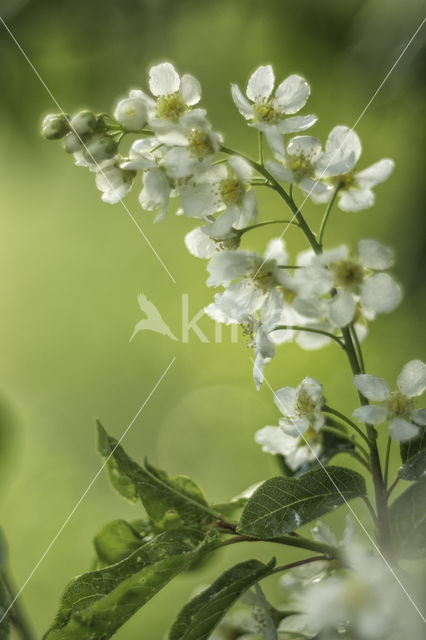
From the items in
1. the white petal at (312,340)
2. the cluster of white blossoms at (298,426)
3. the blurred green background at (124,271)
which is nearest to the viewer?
the cluster of white blossoms at (298,426)

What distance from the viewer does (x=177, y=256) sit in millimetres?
1232

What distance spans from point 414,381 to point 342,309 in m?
0.09

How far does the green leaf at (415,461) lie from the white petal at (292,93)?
0.30 meters

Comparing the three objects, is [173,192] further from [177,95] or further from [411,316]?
[411,316]

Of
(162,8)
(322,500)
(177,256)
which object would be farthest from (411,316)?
(162,8)

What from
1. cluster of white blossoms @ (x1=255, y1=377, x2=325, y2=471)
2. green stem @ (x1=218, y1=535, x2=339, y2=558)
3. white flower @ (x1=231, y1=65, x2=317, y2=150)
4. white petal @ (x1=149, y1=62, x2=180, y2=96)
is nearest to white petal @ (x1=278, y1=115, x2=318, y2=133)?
white flower @ (x1=231, y1=65, x2=317, y2=150)

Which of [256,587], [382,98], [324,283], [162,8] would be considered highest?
[162,8]

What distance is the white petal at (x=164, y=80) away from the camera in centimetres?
54

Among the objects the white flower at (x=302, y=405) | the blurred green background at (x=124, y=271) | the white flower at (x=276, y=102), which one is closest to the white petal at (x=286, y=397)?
Answer: the white flower at (x=302, y=405)

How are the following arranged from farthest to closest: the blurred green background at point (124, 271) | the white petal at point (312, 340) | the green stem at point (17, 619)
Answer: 1. the blurred green background at point (124, 271)
2. the white petal at point (312, 340)
3. the green stem at point (17, 619)

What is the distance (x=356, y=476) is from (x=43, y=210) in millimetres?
1095

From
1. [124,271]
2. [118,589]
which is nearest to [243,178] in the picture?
[118,589]

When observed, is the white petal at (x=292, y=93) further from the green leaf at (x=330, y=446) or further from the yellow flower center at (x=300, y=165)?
the green leaf at (x=330, y=446)

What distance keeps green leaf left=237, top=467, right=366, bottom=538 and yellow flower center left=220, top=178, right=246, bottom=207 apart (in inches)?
8.6
